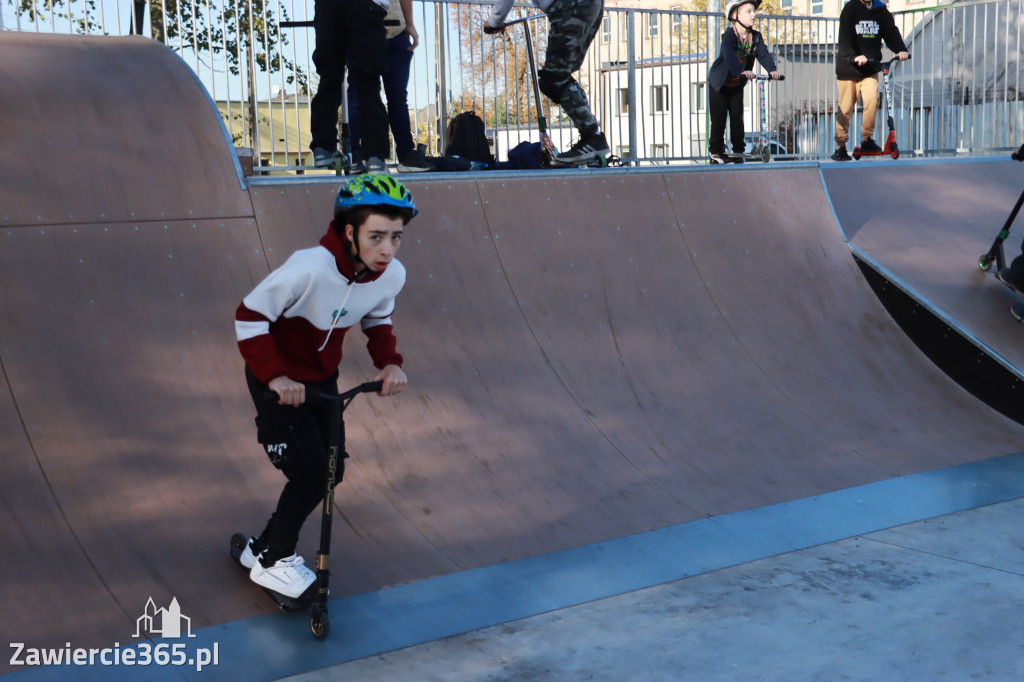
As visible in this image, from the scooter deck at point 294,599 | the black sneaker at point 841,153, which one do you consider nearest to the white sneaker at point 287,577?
the scooter deck at point 294,599

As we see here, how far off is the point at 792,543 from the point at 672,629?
1194mm

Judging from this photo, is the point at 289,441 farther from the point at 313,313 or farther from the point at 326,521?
the point at 313,313

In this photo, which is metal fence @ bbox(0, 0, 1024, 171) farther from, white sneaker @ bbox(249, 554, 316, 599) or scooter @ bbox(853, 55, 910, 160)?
white sneaker @ bbox(249, 554, 316, 599)

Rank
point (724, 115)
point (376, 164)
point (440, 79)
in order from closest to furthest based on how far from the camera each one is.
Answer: point (376, 164) < point (440, 79) < point (724, 115)

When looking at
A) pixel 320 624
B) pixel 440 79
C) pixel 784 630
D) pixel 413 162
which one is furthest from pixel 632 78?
pixel 320 624

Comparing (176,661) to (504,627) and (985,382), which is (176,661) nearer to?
(504,627)

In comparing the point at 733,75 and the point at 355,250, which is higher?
the point at 733,75

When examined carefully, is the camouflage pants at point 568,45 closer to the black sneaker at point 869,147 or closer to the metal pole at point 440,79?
the metal pole at point 440,79

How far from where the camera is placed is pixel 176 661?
344 centimetres

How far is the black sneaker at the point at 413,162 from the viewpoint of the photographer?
7.87m

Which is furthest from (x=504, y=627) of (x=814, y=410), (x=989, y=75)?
(x=989, y=75)

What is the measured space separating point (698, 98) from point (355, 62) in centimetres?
605

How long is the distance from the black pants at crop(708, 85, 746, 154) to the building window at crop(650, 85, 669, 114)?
3.39 ft

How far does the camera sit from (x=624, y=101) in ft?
37.1
